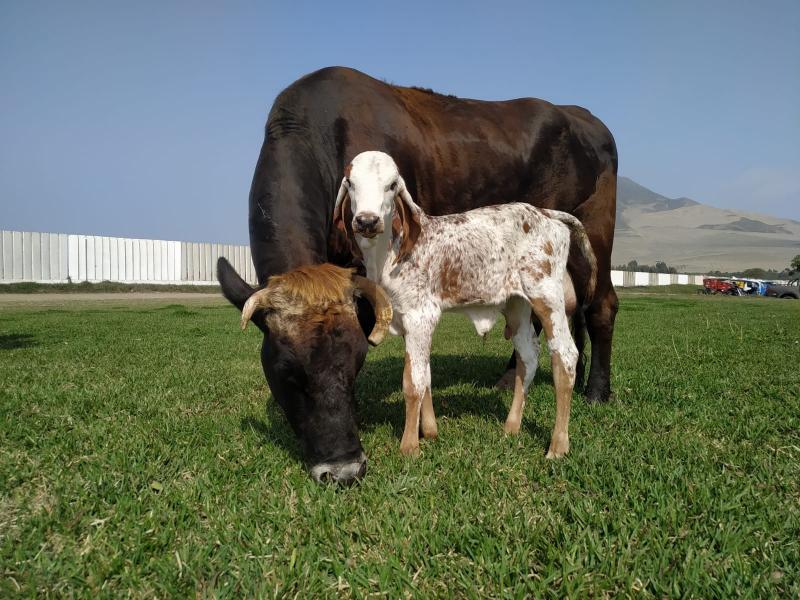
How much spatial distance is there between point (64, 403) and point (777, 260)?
558 ft

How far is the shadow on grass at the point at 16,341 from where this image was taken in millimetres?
10258

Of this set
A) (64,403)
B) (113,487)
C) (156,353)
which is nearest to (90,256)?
(156,353)

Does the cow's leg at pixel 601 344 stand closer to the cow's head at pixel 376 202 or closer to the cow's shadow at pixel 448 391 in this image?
the cow's shadow at pixel 448 391

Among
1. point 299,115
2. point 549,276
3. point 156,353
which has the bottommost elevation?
point 156,353

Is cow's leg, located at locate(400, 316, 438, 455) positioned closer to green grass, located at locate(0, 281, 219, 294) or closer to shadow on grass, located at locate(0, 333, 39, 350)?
shadow on grass, located at locate(0, 333, 39, 350)

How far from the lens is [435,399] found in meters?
6.09

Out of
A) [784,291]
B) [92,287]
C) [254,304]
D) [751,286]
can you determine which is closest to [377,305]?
[254,304]

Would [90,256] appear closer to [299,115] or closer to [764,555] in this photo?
[299,115]

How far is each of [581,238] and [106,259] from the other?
41.0m

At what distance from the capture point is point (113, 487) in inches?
136

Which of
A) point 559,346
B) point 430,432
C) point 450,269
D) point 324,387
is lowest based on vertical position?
point 430,432

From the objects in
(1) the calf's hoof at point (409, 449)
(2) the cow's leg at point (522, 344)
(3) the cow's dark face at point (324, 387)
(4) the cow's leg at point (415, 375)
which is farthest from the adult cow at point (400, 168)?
(2) the cow's leg at point (522, 344)

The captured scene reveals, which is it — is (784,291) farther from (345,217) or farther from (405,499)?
(405,499)

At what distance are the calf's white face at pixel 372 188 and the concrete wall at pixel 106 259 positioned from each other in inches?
1275
